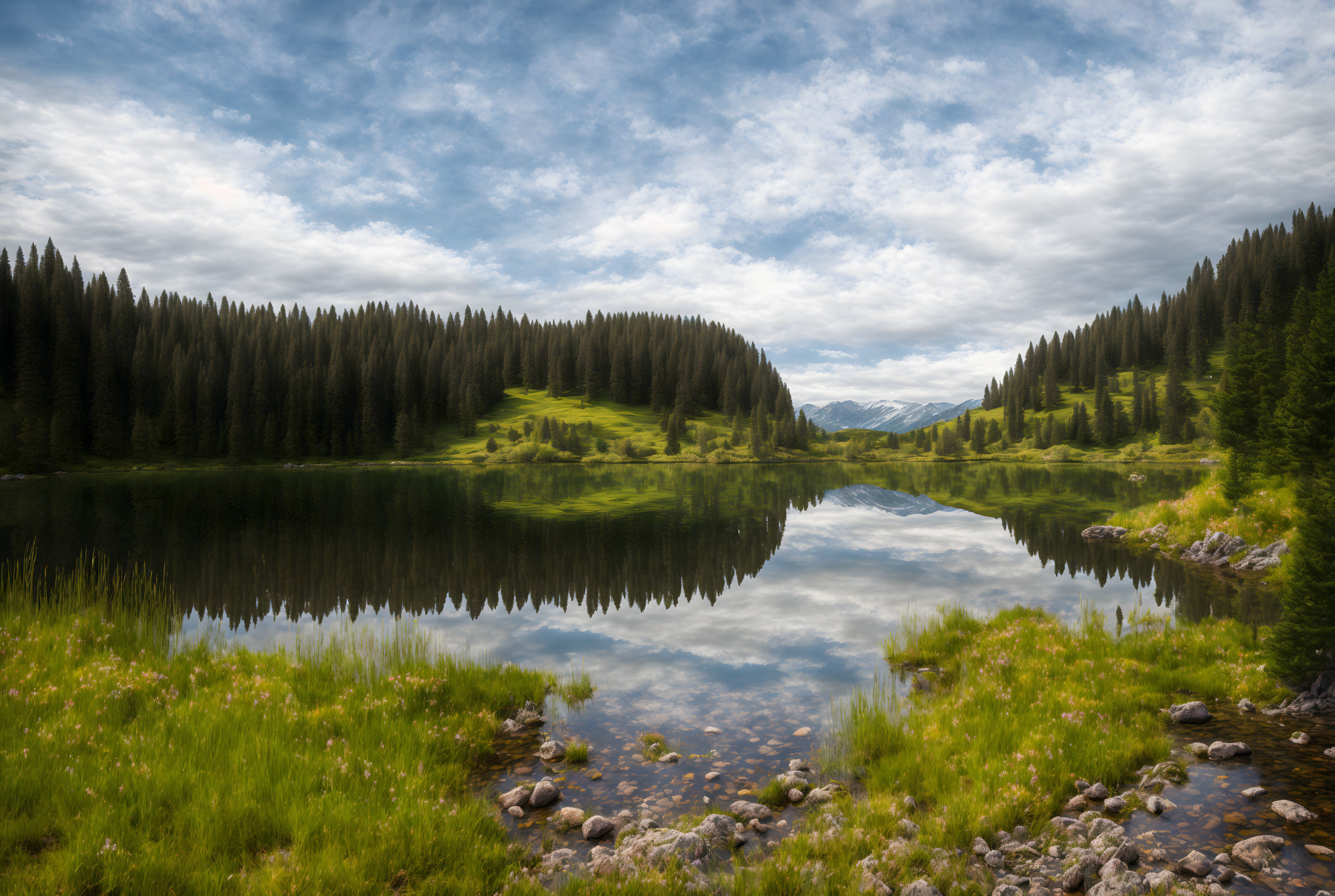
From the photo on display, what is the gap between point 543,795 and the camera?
948 centimetres

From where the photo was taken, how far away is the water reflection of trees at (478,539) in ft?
77.2

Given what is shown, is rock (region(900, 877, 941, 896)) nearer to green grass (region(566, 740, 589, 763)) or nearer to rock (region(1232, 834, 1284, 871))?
rock (region(1232, 834, 1284, 871))

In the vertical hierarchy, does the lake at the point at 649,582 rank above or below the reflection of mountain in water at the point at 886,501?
below

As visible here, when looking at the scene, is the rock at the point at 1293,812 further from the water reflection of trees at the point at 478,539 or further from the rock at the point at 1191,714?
the water reflection of trees at the point at 478,539

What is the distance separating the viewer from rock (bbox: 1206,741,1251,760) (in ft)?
33.8

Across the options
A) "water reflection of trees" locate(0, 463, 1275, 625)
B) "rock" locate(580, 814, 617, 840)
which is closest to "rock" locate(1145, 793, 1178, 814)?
"rock" locate(580, 814, 617, 840)

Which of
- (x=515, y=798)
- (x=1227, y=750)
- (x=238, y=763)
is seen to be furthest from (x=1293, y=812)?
(x=238, y=763)

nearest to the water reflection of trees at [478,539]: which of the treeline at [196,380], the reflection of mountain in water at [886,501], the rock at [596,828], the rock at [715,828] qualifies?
the reflection of mountain in water at [886,501]

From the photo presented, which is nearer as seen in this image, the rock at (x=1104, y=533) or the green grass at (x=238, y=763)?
the green grass at (x=238, y=763)

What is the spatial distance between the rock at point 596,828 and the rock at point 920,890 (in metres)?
3.80

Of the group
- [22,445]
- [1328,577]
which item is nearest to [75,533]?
[1328,577]

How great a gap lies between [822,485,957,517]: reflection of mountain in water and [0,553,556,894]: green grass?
151ft

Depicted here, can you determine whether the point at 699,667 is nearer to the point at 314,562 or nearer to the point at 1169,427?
the point at 314,562

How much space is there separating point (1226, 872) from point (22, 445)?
5947 inches
